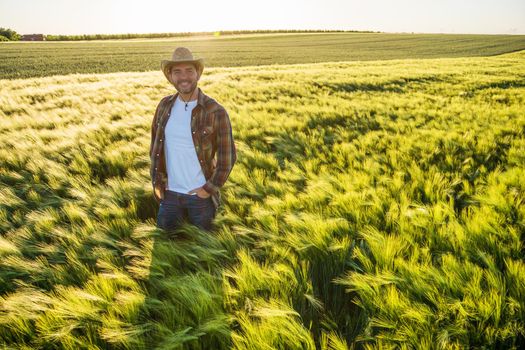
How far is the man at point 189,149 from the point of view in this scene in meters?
2.51

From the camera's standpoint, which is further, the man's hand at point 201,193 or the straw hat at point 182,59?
the man's hand at point 201,193

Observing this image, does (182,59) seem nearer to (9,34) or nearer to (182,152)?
(182,152)

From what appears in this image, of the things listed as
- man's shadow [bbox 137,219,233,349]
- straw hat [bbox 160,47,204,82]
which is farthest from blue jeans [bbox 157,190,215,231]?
straw hat [bbox 160,47,204,82]

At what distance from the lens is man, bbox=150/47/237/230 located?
8.23 feet

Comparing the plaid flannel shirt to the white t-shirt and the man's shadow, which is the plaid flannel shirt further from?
the man's shadow

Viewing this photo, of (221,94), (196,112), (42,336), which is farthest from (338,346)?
(221,94)

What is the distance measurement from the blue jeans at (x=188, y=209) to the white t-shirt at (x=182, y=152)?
0.08 meters

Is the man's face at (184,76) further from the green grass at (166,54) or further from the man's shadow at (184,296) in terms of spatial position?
the green grass at (166,54)

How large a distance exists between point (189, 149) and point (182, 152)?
7 centimetres

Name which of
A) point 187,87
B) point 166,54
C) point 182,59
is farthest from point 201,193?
point 166,54

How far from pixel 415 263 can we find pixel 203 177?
1657 millimetres

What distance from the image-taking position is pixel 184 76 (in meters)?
2.48

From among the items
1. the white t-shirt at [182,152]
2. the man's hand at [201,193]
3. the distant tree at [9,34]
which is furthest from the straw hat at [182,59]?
the distant tree at [9,34]

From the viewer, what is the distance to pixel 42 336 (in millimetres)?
1473
